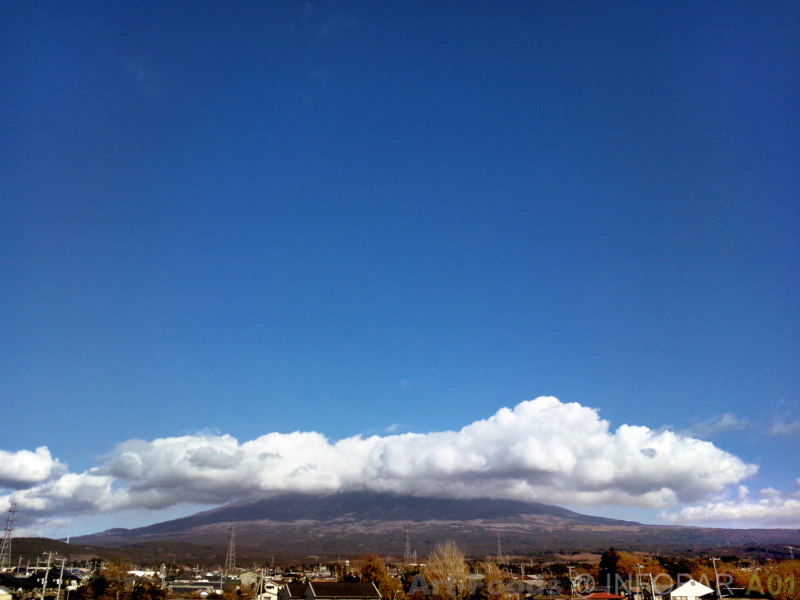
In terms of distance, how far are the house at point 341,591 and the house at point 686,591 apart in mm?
30644

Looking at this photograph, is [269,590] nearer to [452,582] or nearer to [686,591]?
[452,582]

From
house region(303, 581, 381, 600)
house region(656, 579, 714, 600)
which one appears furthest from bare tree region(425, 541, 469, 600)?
house region(656, 579, 714, 600)

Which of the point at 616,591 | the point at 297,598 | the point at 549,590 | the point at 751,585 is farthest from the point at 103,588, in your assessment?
the point at 751,585

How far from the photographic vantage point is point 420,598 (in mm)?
62281

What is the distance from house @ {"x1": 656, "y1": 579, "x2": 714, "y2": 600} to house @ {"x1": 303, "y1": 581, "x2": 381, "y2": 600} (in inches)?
1206

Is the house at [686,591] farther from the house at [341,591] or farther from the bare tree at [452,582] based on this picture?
the house at [341,591]

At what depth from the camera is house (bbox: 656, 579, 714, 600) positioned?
5975cm

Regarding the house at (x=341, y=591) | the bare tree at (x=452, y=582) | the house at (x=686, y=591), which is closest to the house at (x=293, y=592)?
the house at (x=341, y=591)

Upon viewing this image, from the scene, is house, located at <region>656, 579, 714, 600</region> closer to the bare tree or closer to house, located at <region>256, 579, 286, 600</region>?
the bare tree

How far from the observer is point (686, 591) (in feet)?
199

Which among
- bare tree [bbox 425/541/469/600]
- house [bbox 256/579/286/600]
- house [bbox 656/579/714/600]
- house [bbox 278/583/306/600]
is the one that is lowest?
house [bbox 256/579/286/600]

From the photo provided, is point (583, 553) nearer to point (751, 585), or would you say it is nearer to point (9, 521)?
point (751, 585)

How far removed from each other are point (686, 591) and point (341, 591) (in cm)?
3761

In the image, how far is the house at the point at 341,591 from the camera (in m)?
65.4
